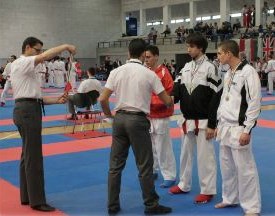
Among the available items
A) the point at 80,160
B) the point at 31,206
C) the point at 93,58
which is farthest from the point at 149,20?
the point at 31,206

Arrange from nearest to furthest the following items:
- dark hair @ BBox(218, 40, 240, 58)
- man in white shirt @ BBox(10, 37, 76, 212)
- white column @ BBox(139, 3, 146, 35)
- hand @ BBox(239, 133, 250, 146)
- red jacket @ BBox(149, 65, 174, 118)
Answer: hand @ BBox(239, 133, 250, 146)
dark hair @ BBox(218, 40, 240, 58)
man in white shirt @ BBox(10, 37, 76, 212)
red jacket @ BBox(149, 65, 174, 118)
white column @ BBox(139, 3, 146, 35)

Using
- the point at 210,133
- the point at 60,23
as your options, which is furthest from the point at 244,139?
the point at 60,23

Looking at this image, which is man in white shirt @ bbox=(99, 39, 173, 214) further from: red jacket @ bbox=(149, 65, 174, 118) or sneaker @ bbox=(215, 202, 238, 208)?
red jacket @ bbox=(149, 65, 174, 118)

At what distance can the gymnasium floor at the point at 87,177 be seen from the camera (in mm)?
4922

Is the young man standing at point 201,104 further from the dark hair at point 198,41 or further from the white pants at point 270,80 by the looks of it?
the white pants at point 270,80

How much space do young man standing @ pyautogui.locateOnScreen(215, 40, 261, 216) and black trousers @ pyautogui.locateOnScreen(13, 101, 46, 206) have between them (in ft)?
6.78

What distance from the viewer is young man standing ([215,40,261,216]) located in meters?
4.33

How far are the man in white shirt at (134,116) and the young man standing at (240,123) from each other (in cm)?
68

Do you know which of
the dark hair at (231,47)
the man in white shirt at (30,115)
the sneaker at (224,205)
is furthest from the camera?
the sneaker at (224,205)

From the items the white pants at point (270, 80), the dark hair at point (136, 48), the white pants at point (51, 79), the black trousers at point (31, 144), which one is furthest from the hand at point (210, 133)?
the white pants at point (51, 79)

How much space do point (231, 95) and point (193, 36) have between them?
Answer: 1.02 metres

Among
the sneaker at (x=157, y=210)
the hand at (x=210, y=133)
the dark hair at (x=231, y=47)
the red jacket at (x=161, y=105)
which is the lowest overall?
the sneaker at (x=157, y=210)

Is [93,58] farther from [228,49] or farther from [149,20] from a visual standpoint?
[228,49]

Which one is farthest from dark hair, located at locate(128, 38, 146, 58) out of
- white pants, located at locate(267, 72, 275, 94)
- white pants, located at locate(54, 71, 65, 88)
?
white pants, located at locate(54, 71, 65, 88)
